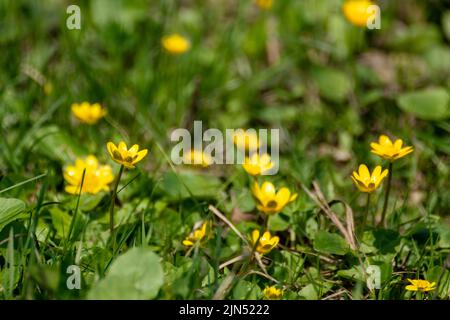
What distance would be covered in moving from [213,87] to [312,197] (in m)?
1.05

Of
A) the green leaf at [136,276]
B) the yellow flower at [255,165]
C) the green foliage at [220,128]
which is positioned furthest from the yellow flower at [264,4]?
the green leaf at [136,276]

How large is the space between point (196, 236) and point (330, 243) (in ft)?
1.24

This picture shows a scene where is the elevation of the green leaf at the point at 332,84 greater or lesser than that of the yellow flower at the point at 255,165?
greater

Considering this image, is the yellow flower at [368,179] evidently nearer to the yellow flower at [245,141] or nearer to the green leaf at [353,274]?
the green leaf at [353,274]

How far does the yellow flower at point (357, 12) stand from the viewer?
10.4ft

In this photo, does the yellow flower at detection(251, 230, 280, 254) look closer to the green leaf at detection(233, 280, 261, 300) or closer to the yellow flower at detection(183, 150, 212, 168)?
the green leaf at detection(233, 280, 261, 300)

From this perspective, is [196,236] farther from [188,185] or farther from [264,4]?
[264,4]

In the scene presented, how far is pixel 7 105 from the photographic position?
2617 mm

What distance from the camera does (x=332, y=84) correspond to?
3.16m

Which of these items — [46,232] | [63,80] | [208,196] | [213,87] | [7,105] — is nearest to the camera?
[46,232]

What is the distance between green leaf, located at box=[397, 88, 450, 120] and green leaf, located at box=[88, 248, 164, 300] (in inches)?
67.0

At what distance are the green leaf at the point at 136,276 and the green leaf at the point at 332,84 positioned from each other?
5.80ft

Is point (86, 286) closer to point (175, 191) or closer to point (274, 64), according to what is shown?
point (175, 191)
